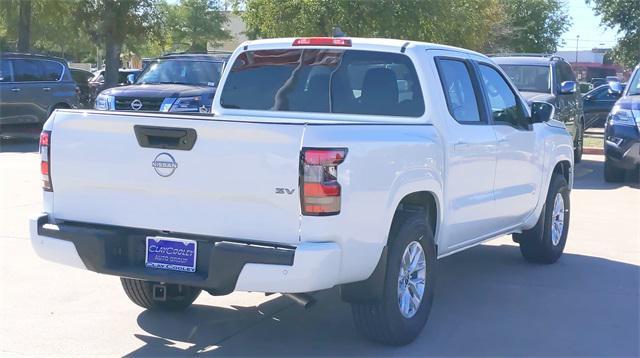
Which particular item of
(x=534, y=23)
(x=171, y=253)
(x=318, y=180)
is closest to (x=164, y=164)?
(x=171, y=253)

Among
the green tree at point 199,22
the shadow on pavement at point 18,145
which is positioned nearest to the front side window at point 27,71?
the shadow on pavement at point 18,145

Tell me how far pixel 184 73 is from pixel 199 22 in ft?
146

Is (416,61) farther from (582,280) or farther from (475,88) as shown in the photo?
(582,280)

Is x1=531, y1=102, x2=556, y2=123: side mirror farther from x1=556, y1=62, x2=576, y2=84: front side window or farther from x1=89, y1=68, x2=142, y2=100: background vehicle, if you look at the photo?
x1=89, y1=68, x2=142, y2=100: background vehicle

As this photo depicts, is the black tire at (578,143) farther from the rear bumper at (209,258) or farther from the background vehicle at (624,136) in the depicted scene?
the rear bumper at (209,258)

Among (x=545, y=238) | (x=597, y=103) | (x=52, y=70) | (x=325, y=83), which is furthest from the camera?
(x=597, y=103)

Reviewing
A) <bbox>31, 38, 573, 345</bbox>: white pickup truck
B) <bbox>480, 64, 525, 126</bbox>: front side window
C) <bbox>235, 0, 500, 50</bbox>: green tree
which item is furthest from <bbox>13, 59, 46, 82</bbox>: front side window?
<bbox>480, 64, 525, 126</bbox>: front side window

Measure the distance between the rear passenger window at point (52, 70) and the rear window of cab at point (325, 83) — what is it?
14.1 meters

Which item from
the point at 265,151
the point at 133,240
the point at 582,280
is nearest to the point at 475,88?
the point at 582,280

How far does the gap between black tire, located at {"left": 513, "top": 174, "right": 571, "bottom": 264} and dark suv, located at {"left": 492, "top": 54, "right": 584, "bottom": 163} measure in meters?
6.32

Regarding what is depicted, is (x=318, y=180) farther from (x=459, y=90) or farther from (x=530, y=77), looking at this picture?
(x=530, y=77)

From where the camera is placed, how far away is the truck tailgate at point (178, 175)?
4.76 meters

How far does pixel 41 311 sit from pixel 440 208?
9.99 feet

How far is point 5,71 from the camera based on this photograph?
18.9 m
